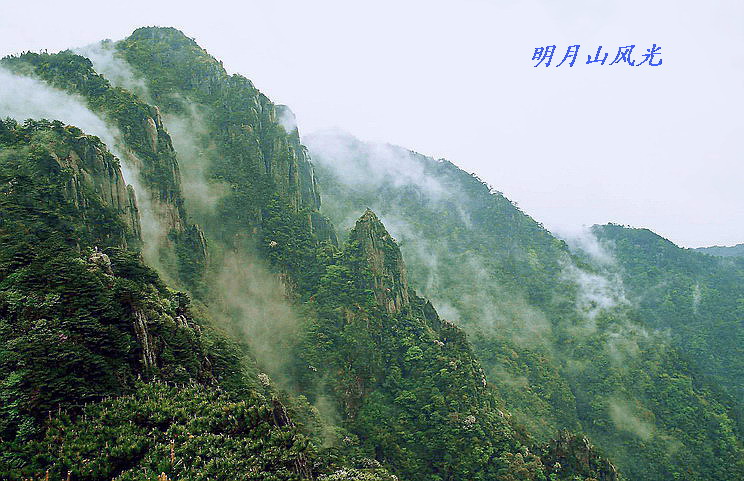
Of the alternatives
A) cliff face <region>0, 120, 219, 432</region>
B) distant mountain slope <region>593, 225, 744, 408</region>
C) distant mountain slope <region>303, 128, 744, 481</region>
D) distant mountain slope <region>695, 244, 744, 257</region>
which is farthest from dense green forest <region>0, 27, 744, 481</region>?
distant mountain slope <region>695, 244, 744, 257</region>

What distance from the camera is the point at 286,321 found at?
51344mm

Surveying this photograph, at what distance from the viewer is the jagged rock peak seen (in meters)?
56.8

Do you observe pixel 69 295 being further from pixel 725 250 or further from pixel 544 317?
pixel 725 250

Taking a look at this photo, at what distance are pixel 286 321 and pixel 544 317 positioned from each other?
64.6 m

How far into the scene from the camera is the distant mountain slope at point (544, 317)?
66.2 metres

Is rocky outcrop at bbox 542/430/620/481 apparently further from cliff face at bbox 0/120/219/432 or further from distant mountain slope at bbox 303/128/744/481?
cliff face at bbox 0/120/219/432

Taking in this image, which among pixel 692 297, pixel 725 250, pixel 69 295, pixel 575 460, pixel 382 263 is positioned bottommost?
pixel 575 460

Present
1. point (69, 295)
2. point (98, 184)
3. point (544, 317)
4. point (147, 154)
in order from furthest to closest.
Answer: point (544, 317) < point (147, 154) < point (98, 184) < point (69, 295)

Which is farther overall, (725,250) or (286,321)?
(725,250)

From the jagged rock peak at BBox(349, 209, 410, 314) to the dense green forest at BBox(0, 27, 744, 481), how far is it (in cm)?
34

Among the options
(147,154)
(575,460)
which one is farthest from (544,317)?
(147,154)

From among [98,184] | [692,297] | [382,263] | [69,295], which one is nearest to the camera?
[69,295]

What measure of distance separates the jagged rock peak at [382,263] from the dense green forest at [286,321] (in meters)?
0.34

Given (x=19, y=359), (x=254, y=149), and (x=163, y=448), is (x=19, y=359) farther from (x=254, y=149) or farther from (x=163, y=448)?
(x=254, y=149)
